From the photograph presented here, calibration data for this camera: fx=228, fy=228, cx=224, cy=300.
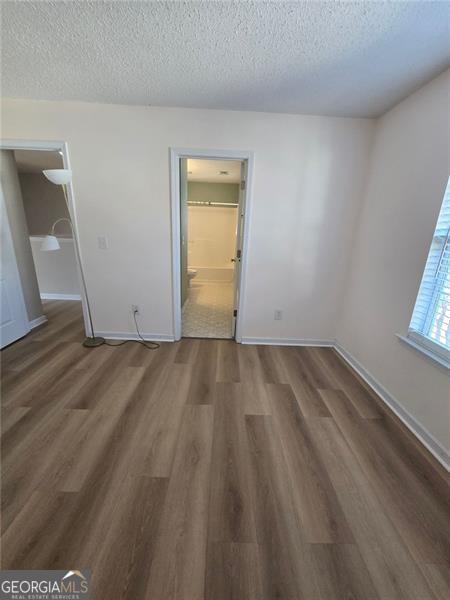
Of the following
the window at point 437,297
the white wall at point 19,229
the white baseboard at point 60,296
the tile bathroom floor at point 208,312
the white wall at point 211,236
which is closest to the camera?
the window at point 437,297

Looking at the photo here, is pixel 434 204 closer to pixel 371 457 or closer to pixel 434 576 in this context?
pixel 371 457

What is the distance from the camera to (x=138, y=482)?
1266 millimetres

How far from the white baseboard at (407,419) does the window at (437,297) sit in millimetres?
538

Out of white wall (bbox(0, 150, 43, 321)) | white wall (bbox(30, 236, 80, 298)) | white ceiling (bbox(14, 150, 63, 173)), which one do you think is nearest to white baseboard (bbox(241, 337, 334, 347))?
white wall (bbox(0, 150, 43, 321))

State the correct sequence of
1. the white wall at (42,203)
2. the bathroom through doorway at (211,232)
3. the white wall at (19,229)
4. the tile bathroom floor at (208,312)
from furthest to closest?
the white wall at (42,203) → the bathroom through doorway at (211,232) → the tile bathroom floor at (208,312) → the white wall at (19,229)

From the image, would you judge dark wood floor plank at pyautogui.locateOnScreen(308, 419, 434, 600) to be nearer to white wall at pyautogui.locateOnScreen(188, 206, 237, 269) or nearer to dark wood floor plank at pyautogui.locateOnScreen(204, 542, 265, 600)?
dark wood floor plank at pyautogui.locateOnScreen(204, 542, 265, 600)

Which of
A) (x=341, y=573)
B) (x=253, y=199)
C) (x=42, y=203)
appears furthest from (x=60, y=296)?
(x=341, y=573)

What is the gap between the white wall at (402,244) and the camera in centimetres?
155

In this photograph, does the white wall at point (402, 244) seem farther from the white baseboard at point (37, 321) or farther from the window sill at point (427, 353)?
the white baseboard at point (37, 321)

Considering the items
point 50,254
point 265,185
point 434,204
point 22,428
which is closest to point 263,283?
point 265,185

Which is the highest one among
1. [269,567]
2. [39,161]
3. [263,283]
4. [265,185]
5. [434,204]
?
[39,161]

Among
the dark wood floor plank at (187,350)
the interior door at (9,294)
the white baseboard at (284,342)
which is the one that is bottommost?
the dark wood floor plank at (187,350)

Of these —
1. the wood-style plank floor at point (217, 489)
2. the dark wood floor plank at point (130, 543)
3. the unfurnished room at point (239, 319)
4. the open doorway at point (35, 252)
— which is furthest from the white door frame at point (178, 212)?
the dark wood floor plank at point (130, 543)

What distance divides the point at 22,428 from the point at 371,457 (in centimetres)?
234
